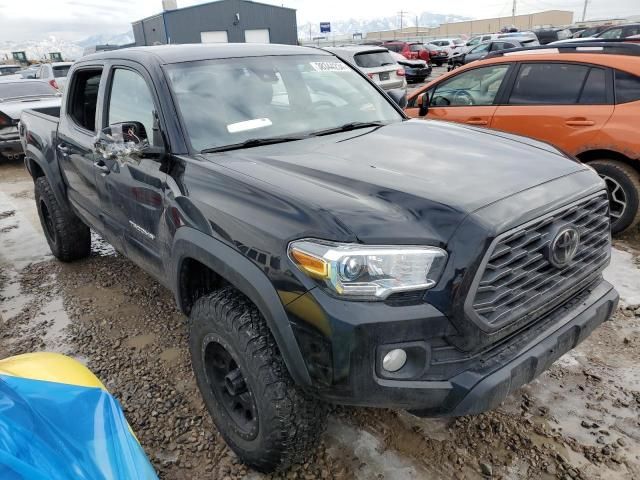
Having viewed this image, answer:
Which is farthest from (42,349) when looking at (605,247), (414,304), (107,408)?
(605,247)

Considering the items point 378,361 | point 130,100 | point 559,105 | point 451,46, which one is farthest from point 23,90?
point 451,46

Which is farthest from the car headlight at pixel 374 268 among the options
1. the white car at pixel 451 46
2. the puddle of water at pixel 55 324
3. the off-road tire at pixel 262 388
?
the white car at pixel 451 46

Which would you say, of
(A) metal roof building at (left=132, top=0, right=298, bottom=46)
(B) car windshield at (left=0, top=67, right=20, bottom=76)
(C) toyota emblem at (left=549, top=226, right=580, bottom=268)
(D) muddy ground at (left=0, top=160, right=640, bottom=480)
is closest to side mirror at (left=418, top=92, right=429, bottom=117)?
Result: (D) muddy ground at (left=0, top=160, right=640, bottom=480)

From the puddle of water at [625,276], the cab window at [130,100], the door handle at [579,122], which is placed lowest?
the puddle of water at [625,276]

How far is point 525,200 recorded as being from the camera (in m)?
1.88

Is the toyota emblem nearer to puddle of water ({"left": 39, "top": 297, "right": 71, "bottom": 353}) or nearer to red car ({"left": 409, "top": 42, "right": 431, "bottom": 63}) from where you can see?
puddle of water ({"left": 39, "top": 297, "right": 71, "bottom": 353})

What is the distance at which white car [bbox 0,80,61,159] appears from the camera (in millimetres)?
8672

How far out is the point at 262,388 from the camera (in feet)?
6.31

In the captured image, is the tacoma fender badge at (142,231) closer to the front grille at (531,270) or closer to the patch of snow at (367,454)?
the patch of snow at (367,454)

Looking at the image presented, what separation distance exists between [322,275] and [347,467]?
109cm

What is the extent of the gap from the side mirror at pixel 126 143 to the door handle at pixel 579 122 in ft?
12.4

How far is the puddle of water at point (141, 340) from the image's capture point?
3340 millimetres

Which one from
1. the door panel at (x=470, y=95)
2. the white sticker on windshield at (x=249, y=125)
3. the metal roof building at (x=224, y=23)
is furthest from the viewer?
the metal roof building at (x=224, y=23)

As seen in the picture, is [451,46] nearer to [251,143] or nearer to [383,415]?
[251,143]
